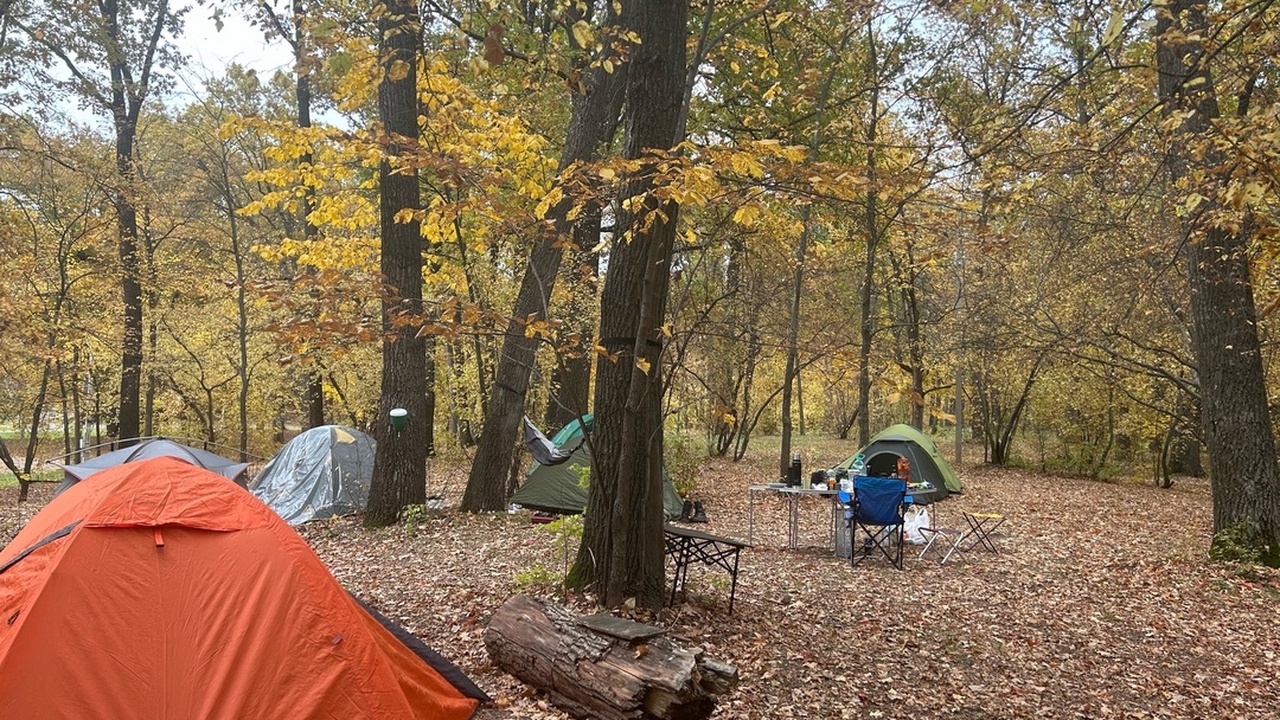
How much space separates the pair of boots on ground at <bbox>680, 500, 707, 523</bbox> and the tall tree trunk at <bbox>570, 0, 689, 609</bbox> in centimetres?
514

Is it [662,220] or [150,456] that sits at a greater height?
[662,220]

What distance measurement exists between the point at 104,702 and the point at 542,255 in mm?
6781

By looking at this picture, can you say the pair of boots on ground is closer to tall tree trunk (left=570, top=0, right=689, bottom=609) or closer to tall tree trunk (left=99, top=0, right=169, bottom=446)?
tall tree trunk (left=570, top=0, right=689, bottom=609)

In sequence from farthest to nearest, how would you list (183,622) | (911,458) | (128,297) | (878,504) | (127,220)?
1. (128,297)
2. (127,220)
3. (911,458)
4. (878,504)
5. (183,622)

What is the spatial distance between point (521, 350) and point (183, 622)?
599 cm

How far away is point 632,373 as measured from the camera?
5.02 metres

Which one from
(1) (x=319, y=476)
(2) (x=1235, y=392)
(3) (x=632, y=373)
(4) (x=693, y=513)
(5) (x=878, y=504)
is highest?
(2) (x=1235, y=392)

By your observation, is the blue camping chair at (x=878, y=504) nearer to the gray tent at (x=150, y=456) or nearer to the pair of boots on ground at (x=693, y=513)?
the pair of boots on ground at (x=693, y=513)

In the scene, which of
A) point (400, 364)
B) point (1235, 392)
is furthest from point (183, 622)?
point (1235, 392)

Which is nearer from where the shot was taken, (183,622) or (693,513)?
(183,622)

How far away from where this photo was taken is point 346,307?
17.5ft

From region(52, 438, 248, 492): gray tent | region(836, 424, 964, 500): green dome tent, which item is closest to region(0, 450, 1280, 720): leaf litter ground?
region(52, 438, 248, 492): gray tent

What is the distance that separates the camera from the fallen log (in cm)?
361

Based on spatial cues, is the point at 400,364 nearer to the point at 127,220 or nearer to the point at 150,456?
the point at 150,456
